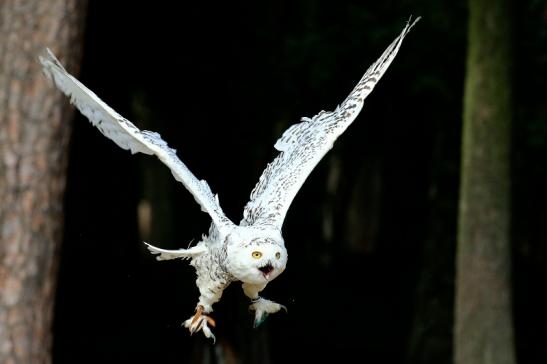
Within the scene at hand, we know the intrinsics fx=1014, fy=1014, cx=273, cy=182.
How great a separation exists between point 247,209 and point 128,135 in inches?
35.8

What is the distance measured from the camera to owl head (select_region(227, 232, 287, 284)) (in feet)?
14.1

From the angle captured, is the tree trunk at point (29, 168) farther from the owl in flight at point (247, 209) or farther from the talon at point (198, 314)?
the talon at point (198, 314)

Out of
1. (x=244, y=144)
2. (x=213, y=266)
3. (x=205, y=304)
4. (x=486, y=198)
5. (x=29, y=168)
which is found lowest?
(x=205, y=304)

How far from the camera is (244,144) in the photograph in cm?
891

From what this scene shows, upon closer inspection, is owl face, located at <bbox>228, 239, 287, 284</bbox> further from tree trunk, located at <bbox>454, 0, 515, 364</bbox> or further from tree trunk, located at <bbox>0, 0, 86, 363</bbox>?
tree trunk, located at <bbox>454, 0, 515, 364</bbox>

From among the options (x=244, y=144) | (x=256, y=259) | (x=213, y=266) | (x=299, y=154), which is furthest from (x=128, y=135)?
(x=244, y=144)

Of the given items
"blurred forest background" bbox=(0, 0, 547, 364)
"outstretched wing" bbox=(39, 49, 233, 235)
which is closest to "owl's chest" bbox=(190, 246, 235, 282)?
"outstretched wing" bbox=(39, 49, 233, 235)

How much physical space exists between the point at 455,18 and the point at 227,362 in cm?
453

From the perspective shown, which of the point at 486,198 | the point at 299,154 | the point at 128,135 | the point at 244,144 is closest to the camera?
the point at 128,135

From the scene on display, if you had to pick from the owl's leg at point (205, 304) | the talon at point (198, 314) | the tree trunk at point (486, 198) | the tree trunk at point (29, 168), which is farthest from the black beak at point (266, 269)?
the tree trunk at point (486, 198)

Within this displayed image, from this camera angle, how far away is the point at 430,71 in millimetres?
11180

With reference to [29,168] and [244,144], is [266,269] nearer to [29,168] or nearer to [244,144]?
[29,168]

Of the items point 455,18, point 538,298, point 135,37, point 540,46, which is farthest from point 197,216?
point 538,298

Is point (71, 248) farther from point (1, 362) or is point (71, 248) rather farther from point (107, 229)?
point (1, 362)
